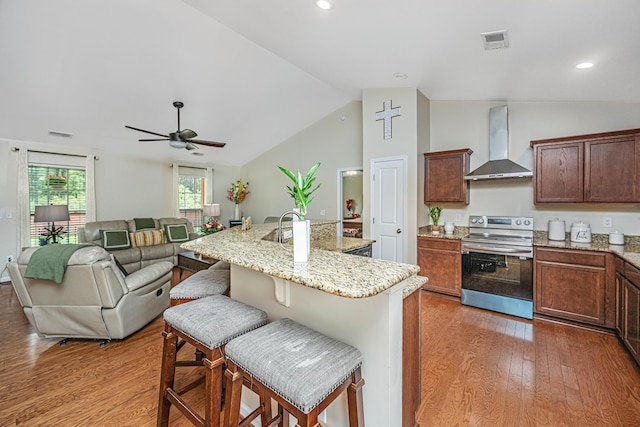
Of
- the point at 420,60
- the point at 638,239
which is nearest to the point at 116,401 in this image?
→ the point at 420,60

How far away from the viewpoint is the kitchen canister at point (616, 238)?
2807 mm

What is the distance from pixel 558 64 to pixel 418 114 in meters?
1.56

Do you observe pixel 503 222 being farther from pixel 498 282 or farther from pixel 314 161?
pixel 314 161

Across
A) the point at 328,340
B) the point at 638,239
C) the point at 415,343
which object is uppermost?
the point at 638,239

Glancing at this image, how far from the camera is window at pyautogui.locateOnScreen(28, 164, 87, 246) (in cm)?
455

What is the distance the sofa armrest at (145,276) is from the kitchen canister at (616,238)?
4765 millimetres

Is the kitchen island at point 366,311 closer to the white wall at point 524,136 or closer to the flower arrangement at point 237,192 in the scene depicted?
the white wall at point 524,136

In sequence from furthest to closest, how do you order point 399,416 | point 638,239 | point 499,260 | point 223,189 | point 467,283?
point 223,189
point 467,283
point 499,260
point 638,239
point 399,416

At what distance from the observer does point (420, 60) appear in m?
2.97

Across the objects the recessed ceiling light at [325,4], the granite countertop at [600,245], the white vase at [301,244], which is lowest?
the granite countertop at [600,245]

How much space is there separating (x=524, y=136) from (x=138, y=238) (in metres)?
6.36

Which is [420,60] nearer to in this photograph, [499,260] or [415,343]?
[499,260]

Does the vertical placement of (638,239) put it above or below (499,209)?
below

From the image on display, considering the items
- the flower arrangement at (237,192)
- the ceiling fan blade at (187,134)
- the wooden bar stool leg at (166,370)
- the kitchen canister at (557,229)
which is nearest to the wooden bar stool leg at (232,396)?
the wooden bar stool leg at (166,370)
